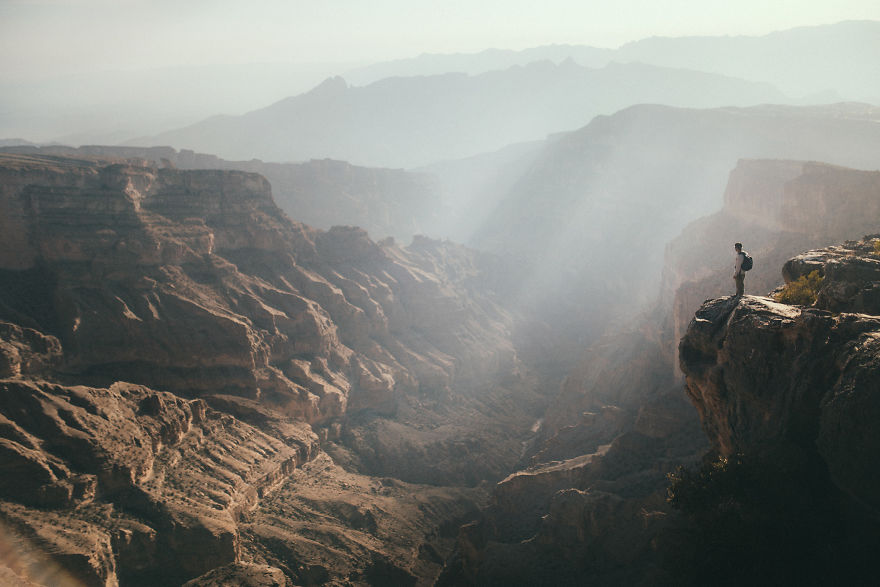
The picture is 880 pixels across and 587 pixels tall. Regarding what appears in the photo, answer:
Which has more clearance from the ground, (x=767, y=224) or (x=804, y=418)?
(x=804, y=418)

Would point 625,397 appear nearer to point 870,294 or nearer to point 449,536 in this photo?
point 449,536

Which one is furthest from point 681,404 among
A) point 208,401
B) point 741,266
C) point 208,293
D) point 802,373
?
point 208,293

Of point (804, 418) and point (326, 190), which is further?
point (326, 190)

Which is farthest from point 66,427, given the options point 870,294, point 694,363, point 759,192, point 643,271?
point 643,271

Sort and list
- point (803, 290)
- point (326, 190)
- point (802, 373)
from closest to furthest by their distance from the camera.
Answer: point (802, 373), point (803, 290), point (326, 190)

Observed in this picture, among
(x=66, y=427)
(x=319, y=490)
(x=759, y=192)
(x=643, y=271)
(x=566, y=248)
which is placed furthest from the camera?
(x=566, y=248)

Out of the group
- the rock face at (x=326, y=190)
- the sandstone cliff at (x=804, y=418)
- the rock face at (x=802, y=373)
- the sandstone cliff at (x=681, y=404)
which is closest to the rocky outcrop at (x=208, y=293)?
the sandstone cliff at (x=681, y=404)

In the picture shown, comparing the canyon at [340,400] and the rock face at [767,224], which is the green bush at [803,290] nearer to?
the canyon at [340,400]

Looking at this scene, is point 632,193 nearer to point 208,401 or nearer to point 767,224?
point 767,224

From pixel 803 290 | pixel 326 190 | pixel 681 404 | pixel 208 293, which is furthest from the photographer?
pixel 326 190
